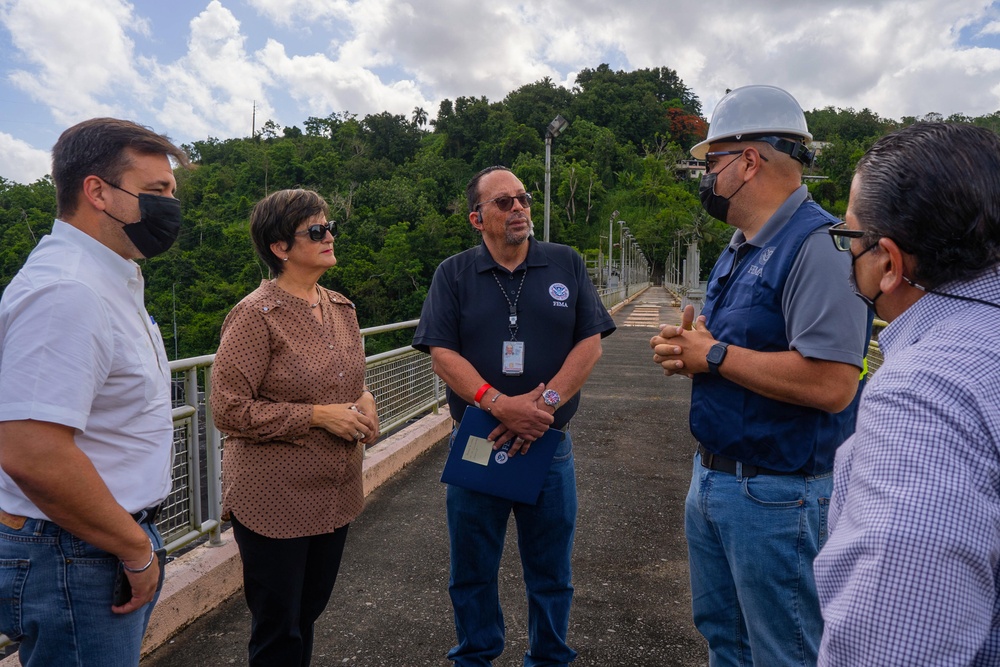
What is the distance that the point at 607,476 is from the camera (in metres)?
5.89

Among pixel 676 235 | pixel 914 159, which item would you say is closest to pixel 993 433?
pixel 914 159

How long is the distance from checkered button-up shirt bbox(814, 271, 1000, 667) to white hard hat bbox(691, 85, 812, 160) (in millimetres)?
1320

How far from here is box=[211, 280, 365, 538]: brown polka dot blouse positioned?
2.39m

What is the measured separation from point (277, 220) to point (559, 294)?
1.13 meters

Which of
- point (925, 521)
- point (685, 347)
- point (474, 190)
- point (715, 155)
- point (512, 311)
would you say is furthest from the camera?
point (474, 190)

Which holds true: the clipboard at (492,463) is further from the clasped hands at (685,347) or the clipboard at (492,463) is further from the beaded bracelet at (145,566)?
the beaded bracelet at (145,566)

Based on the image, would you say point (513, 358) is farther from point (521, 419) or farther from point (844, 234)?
point (844, 234)

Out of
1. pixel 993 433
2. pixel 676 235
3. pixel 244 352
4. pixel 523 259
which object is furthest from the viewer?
pixel 676 235

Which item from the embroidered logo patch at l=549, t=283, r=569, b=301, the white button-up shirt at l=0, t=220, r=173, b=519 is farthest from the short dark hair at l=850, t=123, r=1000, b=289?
the embroidered logo patch at l=549, t=283, r=569, b=301

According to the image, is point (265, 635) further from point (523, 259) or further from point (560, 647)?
point (523, 259)

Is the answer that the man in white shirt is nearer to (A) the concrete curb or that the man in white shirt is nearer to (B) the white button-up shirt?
(B) the white button-up shirt

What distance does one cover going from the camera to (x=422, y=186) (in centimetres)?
9050

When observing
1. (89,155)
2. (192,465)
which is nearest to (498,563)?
(192,465)

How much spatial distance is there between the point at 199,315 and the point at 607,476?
194 ft
